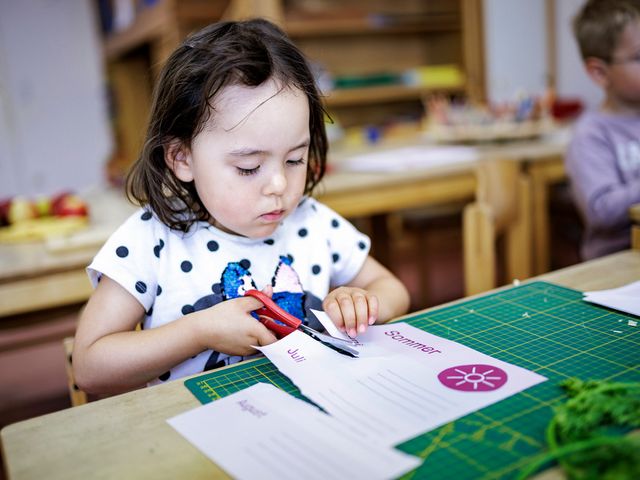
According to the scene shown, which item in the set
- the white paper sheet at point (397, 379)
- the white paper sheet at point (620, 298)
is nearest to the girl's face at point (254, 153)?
the white paper sheet at point (397, 379)

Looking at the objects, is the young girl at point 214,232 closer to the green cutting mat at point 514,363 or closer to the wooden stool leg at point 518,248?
the green cutting mat at point 514,363

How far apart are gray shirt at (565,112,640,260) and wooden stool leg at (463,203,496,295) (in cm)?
45

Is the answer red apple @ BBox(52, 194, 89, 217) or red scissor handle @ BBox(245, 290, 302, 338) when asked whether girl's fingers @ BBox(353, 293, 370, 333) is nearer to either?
red scissor handle @ BBox(245, 290, 302, 338)

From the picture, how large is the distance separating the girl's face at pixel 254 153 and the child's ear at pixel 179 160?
0.04 metres

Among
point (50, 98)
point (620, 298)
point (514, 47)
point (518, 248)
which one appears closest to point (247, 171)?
point (620, 298)

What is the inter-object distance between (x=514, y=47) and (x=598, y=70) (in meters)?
3.00

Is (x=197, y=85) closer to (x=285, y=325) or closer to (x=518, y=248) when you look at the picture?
(x=285, y=325)

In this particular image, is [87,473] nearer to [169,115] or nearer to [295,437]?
[295,437]

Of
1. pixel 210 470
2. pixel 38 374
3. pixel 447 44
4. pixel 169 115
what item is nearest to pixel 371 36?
pixel 447 44

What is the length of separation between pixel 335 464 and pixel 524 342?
0.35 meters

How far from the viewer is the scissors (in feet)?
2.60

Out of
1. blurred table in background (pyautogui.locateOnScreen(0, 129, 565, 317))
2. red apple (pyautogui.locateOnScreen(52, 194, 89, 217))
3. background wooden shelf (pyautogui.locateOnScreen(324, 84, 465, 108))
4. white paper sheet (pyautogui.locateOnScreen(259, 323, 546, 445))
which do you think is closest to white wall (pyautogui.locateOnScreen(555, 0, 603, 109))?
background wooden shelf (pyautogui.locateOnScreen(324, 84, 465, 108))

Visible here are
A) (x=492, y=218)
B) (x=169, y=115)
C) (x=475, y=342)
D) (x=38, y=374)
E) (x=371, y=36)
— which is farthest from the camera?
(x=371, y=36)

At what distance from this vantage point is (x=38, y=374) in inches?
109
